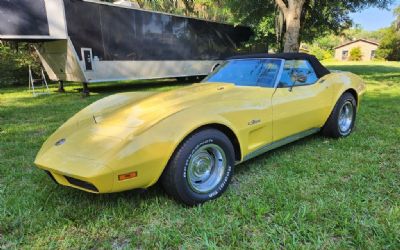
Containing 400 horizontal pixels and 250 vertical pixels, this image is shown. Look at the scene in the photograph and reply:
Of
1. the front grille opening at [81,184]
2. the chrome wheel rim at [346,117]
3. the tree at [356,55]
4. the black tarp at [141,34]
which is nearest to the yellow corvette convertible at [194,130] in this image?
the front grille opening at [81,184]

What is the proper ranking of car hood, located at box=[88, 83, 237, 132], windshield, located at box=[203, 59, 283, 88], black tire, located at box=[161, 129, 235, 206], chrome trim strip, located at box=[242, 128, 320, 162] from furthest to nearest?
windshield, located at box=[203, 59, 283, 88] → chrome trim strip, located at box=[242, 128, 320, 162] → car hood, located at box=[88, 83, 237, 132] → black tire, located at box=[161, 129, 235, 206]

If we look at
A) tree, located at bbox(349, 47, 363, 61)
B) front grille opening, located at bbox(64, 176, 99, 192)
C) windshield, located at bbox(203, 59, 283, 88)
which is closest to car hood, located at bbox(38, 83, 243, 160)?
front grille opening, located at bbox(64, 176, 99, 192)

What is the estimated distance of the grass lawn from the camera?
2117 millimetres

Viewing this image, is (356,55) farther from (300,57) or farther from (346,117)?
(300,57)

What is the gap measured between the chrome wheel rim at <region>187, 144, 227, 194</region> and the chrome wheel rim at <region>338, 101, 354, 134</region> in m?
2.43

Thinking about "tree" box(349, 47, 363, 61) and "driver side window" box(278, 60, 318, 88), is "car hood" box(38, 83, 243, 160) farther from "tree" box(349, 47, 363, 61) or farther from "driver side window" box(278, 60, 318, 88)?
"tree" box(349, 47, 363, 61)

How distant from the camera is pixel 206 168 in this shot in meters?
2.71

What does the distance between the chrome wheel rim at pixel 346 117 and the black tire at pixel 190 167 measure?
7.94 ft

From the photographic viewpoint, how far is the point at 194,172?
2.62m

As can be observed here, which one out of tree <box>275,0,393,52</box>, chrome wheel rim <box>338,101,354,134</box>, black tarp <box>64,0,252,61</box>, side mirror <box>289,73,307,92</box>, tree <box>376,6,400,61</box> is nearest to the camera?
side mirror <box>289,73,307,92</box>

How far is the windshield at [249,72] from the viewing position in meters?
3.50

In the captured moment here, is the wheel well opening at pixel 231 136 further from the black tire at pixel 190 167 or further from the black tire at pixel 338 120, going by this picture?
the black tire at pixel 338 120

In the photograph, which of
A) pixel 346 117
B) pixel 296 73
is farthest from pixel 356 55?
pixel 296 73

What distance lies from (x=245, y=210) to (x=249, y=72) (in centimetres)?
182
